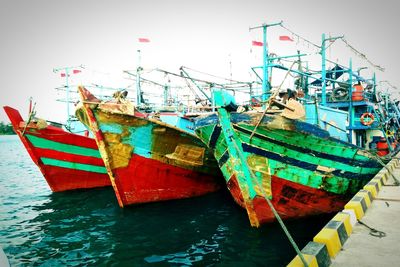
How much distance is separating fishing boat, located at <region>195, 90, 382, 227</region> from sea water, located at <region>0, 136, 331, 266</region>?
25.8 inches

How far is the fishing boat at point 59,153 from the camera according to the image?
1038 centimetres

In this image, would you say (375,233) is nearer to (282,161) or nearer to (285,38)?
(282,161)

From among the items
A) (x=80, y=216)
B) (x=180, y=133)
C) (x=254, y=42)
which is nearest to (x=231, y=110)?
(x=180, y=133)

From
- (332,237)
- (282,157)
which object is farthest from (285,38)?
(332,237)

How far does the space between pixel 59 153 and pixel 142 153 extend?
4.43m

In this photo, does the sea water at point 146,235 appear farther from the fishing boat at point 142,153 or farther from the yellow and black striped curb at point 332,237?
the yellow and black striped curb at point 332,237

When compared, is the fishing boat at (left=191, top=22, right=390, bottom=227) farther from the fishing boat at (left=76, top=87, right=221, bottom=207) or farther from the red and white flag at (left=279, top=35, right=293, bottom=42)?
the red and white flag at (left=279, top=35, right=293, bottom=42)

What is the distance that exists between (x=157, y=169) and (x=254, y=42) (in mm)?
7544

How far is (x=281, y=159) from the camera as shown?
6445 mm

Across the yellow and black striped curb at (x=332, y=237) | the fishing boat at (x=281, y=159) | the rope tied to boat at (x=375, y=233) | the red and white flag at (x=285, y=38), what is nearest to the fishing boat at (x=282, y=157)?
the fishing boat at (x=281, y=159)

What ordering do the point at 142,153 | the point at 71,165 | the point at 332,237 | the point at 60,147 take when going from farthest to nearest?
the point at 71,165
the point at 60,147
the point at 142,153
the point at 332,237

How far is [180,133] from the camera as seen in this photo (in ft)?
28.8

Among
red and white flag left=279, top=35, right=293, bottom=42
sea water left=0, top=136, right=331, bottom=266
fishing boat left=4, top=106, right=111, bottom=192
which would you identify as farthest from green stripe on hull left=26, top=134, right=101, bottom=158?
red and white flag left=279, top=35, right=293, bottom=42

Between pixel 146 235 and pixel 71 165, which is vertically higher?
pixel 71 165
